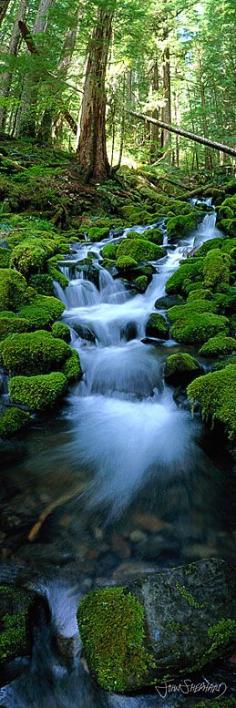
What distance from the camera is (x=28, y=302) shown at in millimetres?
7328

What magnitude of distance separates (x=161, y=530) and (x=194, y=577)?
0.97m

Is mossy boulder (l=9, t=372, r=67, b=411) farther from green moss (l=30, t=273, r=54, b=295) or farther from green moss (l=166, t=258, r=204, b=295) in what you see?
green moss (l=166, t=258, r=204, b=295)

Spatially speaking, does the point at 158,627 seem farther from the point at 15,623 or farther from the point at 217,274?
the point at 217,274

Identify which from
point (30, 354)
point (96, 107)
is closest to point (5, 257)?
point (30, 354)

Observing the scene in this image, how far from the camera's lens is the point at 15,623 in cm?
237

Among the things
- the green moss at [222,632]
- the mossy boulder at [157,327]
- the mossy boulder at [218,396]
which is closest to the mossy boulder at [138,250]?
the mossy boulder at [157,327]

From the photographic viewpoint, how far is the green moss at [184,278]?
8633mm

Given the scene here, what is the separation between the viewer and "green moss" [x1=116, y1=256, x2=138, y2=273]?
9312mm

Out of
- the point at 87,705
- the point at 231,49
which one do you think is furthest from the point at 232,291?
the point at 231,49

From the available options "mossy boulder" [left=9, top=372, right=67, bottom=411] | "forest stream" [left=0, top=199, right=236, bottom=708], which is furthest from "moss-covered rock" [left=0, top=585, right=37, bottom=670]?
"mossy boulder" [left=9, top=372, right=67, bottom=411]

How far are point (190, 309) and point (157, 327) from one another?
68 cm

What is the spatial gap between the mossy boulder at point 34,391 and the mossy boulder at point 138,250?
5.34 metres

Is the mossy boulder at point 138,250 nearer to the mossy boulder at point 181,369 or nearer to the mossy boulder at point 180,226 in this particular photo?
the mossy boulder at point 180,226

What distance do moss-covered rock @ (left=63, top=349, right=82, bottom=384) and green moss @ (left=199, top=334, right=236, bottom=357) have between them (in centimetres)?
186
